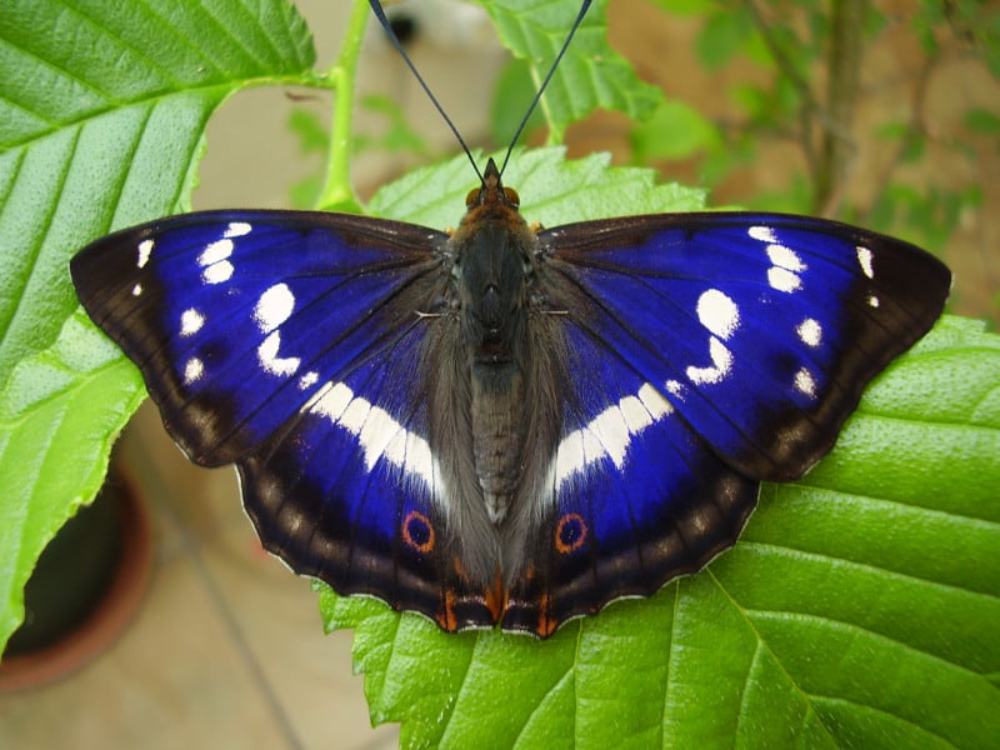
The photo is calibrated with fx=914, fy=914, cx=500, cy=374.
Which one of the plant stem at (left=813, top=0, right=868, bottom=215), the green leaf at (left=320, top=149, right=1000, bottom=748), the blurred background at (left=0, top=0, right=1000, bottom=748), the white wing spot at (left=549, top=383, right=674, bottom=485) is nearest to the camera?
the green leaf at (left=320, top=149, right=1000, bottom=748)

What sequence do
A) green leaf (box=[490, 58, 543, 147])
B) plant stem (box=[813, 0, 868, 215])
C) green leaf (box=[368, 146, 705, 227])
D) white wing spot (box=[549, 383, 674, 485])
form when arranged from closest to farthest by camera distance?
white wing spot (box=[549, 383, 674, 485]) < green leaf (box=[368, 146, 705, 227]) < plant stem (box=[813, 0, 868, 215]) < green leaf (box=[490, 58, 543, 147])

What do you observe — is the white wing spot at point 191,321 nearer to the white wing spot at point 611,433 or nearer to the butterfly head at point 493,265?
the butterfly head at point 493,265

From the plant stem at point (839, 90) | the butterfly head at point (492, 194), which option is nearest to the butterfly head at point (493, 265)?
the butterfly head at point (492, 194)

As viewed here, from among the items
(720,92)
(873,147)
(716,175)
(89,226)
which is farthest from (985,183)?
(89,226)

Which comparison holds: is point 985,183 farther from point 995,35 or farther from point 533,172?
point 533,172

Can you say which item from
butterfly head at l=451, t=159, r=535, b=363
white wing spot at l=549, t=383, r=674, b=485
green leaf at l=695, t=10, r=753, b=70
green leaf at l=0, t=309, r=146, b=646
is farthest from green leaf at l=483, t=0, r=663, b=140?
green leaf at l=695, t=10, r=753, b=70

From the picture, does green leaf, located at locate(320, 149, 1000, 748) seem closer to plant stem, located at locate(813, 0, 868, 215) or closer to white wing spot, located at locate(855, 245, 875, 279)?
white wing spot, located at locate(855, 245, 875, 279)

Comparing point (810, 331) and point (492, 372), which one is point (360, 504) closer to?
point (492, 372)
